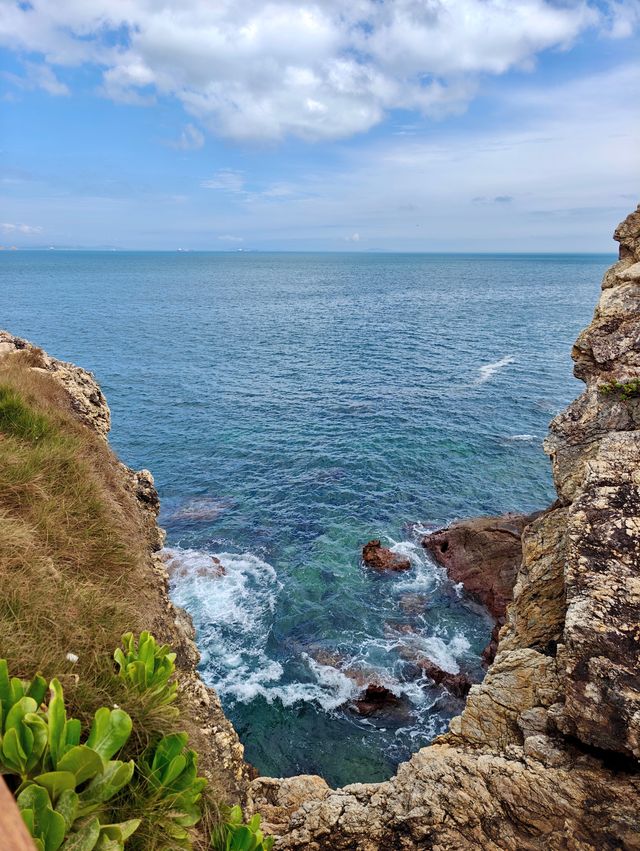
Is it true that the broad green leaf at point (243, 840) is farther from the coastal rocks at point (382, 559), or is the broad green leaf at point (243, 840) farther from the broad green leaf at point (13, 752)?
the coastal rocks at point (382, 559)

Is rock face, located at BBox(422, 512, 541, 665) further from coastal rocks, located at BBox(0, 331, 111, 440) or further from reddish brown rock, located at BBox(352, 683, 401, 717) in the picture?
coastal rocks, located at BBox(0, 331, 111, 440)

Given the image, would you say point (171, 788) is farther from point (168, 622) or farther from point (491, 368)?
point (491, 368)

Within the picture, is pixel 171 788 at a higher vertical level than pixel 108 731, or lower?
lower

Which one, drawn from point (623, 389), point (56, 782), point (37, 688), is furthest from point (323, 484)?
point (56, 782)

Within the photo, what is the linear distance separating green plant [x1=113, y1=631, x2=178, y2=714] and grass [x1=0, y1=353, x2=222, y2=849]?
0.44 feet

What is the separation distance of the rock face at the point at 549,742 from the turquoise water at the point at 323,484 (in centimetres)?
1216

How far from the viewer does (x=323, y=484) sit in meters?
42.1

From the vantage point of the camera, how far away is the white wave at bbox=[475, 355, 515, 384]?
69.3 meters

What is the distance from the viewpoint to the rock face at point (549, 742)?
29.1 ft

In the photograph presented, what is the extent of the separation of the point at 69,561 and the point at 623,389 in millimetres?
15166

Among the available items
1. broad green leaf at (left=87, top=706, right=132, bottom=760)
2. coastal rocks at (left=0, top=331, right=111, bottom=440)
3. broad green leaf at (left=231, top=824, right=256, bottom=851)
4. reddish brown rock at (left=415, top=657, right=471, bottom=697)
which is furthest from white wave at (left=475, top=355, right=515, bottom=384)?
broad green leaf at (left=87, top=706, right=132, bottom=760)

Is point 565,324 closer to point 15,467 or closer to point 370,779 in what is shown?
point 370,779

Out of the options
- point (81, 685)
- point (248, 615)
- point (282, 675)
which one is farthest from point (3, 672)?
point (248, 615)

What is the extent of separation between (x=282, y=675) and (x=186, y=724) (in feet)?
62.3
